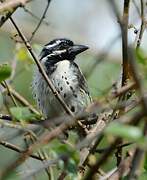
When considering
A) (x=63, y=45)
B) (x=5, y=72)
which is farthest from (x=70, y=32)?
(x=5, y=72)

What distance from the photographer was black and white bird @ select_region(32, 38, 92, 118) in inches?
166

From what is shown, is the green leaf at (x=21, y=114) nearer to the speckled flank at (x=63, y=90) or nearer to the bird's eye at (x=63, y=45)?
the speckled flank at (x=63, y=90)

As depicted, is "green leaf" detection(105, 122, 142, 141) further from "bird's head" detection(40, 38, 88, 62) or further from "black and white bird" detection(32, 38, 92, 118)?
"bird's head" detection(40, 38, 88, 62)

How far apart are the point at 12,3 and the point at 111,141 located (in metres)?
0.69

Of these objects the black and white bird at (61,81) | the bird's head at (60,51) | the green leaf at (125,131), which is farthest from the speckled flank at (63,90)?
the green leaf at (125,131)

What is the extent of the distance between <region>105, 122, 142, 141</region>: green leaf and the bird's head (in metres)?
3.21

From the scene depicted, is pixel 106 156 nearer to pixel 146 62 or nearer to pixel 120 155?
pixel 146 62

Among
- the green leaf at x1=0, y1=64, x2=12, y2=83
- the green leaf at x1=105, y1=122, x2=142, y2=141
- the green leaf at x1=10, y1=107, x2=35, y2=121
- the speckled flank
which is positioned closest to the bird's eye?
the speckled flank

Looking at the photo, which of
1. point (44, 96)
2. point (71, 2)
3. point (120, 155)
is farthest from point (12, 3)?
point (71, 2)

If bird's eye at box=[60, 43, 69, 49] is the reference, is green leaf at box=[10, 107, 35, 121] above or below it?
above

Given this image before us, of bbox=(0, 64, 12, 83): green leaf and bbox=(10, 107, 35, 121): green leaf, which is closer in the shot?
bbox=(10, 107, 35, 121): green leaf

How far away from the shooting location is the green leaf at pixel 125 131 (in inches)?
47.7

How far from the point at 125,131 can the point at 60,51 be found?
3287 mm

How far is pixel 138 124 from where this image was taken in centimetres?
128
